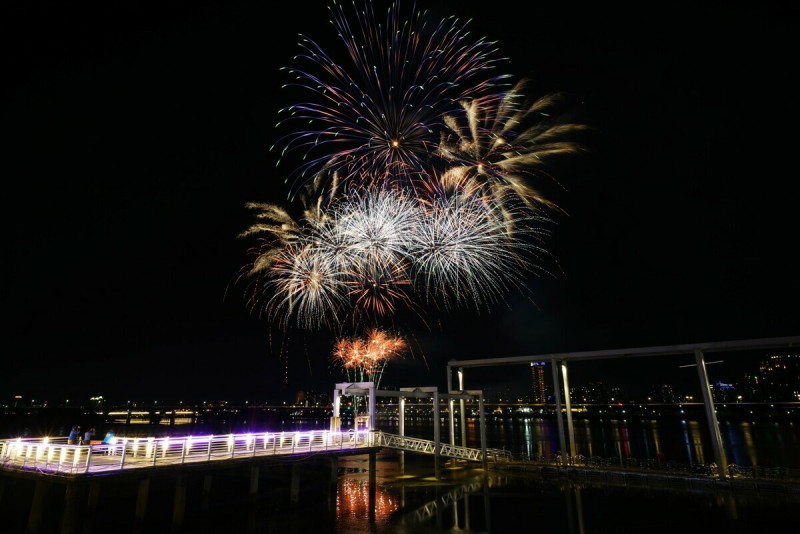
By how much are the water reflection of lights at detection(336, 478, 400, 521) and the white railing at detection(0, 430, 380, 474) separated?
297cm

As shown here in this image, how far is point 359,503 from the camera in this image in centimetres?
2419

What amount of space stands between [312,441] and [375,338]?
13.4 meters

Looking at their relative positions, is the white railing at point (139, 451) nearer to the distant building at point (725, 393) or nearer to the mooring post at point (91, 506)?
the mooring post at point (91, 506)

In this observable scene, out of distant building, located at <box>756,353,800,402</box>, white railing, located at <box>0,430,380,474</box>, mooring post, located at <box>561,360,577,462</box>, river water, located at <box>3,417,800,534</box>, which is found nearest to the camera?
white railing, located at <box>0,430,380,474</box>

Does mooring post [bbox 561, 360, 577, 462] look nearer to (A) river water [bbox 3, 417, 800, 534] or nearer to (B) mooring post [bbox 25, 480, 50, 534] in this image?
(A) river water [bbox 3, 417, 800, 534]

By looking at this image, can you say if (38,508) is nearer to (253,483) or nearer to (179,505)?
(179,505)

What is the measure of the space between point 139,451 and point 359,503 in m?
11.2

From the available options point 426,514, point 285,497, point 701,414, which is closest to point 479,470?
point 426,514

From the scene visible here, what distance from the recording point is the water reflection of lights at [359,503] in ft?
71.7

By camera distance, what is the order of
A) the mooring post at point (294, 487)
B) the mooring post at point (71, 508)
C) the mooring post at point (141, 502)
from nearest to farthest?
1. the mooring post at point (71, 508)
2. the mooring post at point (141, 502)
3. the mooring post at point (294, 487)

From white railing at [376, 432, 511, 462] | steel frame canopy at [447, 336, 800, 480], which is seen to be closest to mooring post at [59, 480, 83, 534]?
white railing at [376, 432, 511, 462]

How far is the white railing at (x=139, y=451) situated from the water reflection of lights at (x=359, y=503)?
9.74 ft

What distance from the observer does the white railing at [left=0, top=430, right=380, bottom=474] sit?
16547mm

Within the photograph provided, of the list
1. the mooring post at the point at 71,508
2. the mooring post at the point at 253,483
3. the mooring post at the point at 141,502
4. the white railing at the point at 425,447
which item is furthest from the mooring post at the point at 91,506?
the white railing at the point at 425,447
